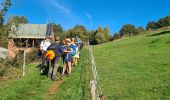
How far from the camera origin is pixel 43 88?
1827cm

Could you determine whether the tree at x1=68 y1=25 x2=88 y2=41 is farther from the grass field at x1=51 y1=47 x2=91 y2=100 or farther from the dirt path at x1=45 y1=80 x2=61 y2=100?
the dirt path at x1=45 y1=80 x2=61 y2=100

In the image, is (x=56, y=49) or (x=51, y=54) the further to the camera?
(x=56, y=49)

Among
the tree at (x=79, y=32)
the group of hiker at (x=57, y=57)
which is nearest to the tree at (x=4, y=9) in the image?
the group of hiker at (x=57, y=57)

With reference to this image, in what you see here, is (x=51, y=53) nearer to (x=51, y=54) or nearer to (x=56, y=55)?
(x=51, y=54)

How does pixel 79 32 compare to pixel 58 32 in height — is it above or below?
above

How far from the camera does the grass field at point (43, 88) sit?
16.0 metres

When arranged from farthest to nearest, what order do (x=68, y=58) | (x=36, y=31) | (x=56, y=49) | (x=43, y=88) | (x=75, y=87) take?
1. (x=36, y=31)
2. (x=68, y=58)
3. (x=56, y=49)
4. (x=43, y=88)
5. (x=75, y=87)

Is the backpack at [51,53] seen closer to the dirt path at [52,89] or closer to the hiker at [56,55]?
the hiker at [56,55]

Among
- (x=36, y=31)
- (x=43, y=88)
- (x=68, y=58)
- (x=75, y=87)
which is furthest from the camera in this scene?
(x=36, y=31)

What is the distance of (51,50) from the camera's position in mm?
20859

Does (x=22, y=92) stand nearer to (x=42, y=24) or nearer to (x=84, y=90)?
(x=84, y=90)

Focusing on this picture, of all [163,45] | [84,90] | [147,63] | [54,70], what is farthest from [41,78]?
[163,45]

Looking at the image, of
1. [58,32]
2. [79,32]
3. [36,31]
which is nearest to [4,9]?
[36,31]

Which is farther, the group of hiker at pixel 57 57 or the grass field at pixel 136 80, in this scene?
the group of hiker at pixel 57 57
